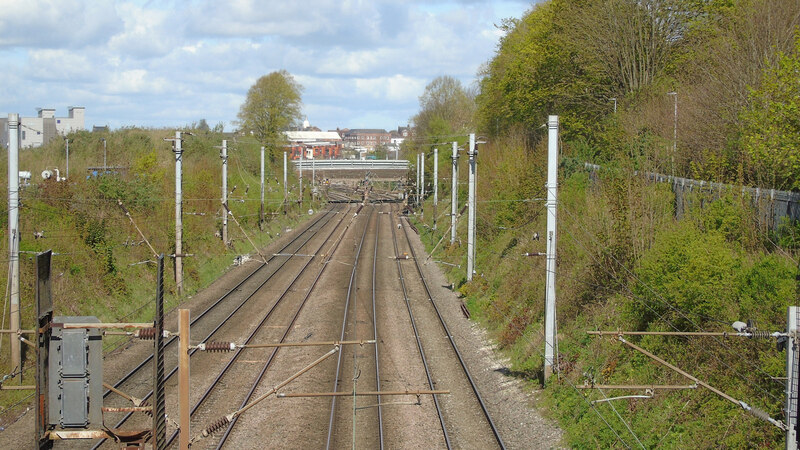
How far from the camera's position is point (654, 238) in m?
15.5

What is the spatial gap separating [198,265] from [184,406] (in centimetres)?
2283

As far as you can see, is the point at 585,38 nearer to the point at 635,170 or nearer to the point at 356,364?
the point at 635,170

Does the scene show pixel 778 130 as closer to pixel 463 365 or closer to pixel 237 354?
pixel 463 365

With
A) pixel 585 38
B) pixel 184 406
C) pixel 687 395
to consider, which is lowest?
pixel 687 395

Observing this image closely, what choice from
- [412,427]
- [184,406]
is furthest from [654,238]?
[184,406]

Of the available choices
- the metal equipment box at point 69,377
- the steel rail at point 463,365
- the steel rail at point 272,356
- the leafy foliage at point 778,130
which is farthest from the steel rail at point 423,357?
the leafy foliage at point 778,130

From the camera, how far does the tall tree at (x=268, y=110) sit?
7144cm

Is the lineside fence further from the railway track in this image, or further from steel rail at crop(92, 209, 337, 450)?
steel rail at crop(92, 209, 337, 450)

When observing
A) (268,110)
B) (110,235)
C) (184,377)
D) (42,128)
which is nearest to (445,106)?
(268,110)

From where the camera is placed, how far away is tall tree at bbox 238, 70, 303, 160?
71438mm

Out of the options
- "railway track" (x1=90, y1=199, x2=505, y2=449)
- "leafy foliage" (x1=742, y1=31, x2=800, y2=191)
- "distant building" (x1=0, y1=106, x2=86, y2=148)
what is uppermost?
"distant building" (x1=0, y1=106, x2=86, y2=148)

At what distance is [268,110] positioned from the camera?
234ft

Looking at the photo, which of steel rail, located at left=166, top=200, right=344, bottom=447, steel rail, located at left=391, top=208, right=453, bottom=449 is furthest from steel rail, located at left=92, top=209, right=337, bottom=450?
steel rail, located at left=391, top=208, right=453, bottom=449

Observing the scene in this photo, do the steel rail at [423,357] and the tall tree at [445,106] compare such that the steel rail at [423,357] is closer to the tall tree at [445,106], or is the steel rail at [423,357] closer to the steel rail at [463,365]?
the steel rail at [463,365]
